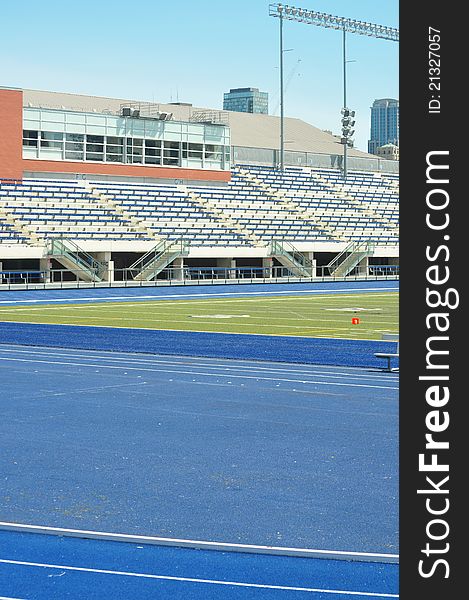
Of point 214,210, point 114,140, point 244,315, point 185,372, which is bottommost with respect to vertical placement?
point 185,372

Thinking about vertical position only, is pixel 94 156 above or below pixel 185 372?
above

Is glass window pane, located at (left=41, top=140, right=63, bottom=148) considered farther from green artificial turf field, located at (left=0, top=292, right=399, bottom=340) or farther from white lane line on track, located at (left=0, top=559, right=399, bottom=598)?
white lane line on track, located at (left=0, top=559, right=399, bottom=598)

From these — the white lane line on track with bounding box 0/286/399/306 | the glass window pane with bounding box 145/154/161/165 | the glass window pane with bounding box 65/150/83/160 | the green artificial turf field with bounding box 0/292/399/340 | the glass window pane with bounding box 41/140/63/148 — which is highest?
the glass window pane with bounding box 41/140/63/148

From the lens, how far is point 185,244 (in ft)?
177

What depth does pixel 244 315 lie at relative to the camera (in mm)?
32406

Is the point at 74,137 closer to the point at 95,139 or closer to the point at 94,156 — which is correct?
the point at 95,139

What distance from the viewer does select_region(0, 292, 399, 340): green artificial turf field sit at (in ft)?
89.7

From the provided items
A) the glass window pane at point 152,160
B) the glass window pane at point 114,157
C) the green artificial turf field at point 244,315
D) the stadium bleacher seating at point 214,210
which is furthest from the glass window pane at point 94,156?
the green artificial turf field at point 244,315

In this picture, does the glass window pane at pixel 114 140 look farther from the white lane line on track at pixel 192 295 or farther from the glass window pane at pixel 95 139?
the white lane line on track at pixel 192 295

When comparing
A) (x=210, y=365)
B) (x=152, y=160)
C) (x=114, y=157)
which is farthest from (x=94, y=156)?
(x=210, y=365)

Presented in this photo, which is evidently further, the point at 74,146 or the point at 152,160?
the point at 152,160

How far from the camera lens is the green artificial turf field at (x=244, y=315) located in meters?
27.3

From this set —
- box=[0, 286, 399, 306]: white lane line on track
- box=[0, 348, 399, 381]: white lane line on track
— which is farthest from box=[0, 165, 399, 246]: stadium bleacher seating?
box=[0, 348, 399, 381]: white lane line on track

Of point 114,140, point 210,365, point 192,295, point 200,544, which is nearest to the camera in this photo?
point 200,544
